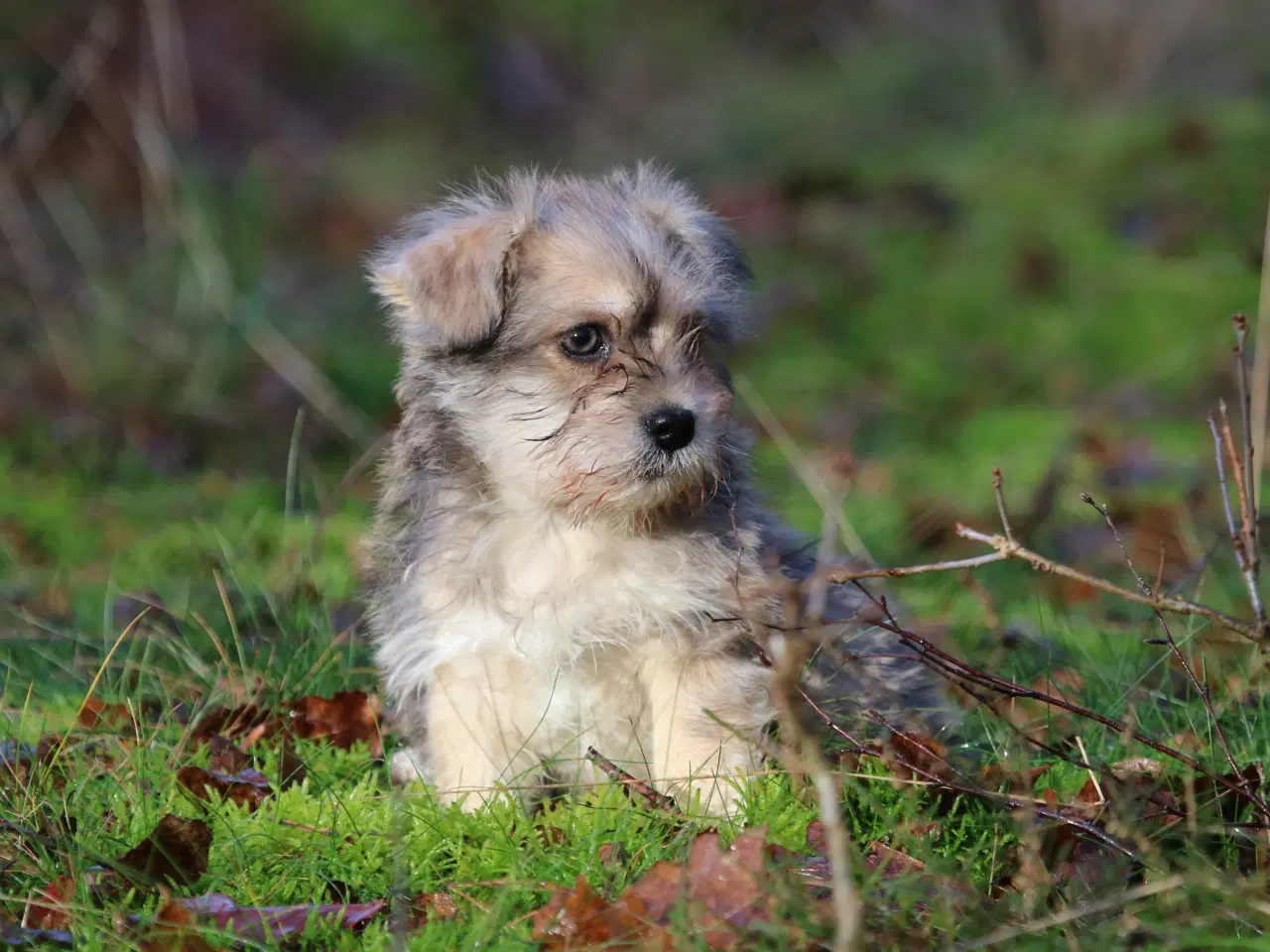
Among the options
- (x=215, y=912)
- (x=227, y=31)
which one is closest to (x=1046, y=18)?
(x=227, y=31)

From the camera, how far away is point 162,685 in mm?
4469

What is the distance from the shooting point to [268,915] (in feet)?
9.94

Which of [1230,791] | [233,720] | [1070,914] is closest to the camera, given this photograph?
[1070,914]

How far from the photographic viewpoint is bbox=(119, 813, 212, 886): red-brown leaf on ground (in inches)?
125

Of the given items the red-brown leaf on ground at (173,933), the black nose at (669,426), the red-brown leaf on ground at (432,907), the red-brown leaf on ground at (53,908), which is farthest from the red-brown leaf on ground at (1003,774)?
the red-brown leaf on ground at (53,908)

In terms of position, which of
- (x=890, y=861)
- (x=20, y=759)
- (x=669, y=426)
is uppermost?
(x=669, y=426)

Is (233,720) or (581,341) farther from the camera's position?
(233,720)

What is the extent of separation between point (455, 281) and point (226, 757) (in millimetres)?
1462

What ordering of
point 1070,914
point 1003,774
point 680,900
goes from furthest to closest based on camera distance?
point 1003,774, point 680,900, point 1070,914

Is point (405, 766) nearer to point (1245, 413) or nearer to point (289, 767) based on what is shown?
point (289, 767)

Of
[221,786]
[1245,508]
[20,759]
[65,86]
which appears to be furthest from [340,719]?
[65,86]

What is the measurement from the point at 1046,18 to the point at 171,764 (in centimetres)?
1500

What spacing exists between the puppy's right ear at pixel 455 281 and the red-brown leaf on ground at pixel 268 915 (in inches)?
61.2

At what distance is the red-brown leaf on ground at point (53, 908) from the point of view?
3031 mm
